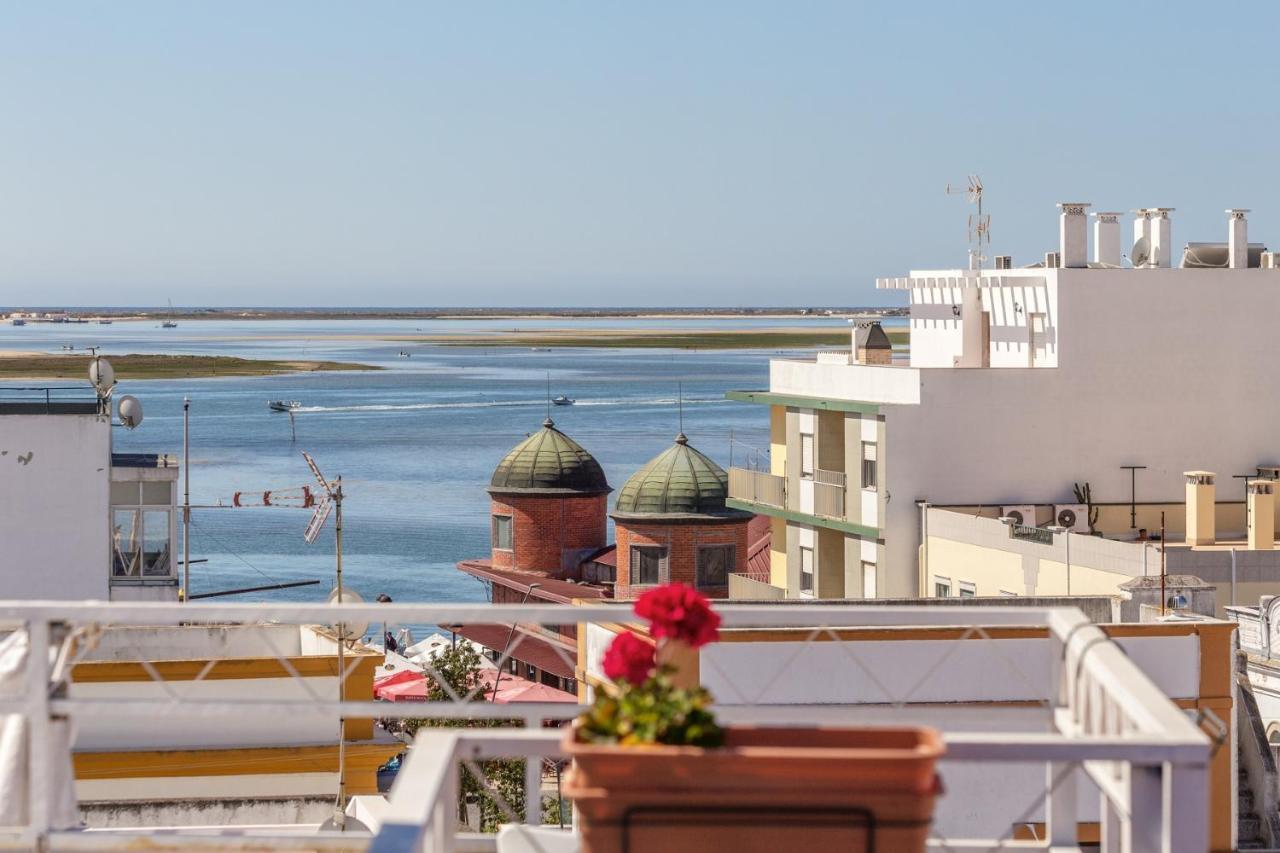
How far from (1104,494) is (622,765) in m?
28.8

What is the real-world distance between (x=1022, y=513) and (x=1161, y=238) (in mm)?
5179

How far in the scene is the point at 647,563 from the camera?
52.7m

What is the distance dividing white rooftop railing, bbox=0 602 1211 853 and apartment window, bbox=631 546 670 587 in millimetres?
41296

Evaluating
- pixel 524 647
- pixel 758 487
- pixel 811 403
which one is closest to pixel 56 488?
pixel 811 403

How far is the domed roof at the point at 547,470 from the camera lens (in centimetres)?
5553

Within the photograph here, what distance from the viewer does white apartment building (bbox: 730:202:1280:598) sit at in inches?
1276

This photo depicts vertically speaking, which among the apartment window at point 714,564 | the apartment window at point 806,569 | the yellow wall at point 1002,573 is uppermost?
the yellow wall at point 1002,573

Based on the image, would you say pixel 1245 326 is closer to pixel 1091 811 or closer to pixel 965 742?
pixel 1091 811

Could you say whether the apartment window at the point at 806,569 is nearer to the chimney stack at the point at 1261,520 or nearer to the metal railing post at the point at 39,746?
the chimney stack at the point at 1261,520

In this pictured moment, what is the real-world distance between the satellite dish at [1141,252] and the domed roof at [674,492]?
19.5 meters

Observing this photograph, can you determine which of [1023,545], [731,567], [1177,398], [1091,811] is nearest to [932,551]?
[1023,545]

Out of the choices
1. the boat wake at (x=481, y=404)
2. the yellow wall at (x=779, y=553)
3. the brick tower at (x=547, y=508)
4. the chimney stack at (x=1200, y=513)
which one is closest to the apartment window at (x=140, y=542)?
the yellow wall at (x=779, y=553)

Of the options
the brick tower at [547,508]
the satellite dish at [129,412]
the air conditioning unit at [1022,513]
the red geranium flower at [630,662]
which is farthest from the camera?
the brick tower at [547,508]

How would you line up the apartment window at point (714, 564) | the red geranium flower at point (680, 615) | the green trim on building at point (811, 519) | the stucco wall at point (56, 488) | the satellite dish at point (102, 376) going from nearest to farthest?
the red geranium flower at point (680, 615) → the stucco wall at point (56, 488) → the satellite dish at point (102, 376) → the green trim on building at point (811, 519) → the apartment window at point (714, 564)
